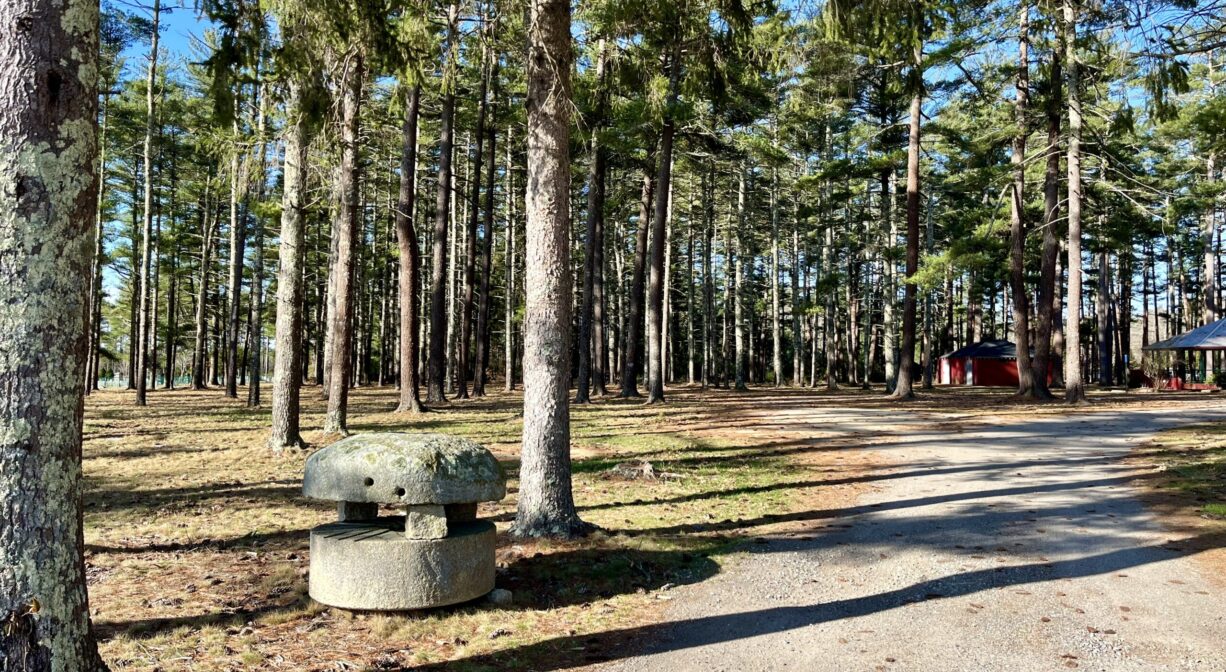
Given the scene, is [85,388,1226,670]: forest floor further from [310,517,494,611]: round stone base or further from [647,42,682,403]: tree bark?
[647,42,682,403]: tree bark

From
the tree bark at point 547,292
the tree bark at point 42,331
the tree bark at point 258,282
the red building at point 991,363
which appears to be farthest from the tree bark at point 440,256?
the red building at point 991,363

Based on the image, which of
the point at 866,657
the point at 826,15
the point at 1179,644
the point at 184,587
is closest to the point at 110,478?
the point at 184,587

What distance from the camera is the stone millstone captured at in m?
4.68

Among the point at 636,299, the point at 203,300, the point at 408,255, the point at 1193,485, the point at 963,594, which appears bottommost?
the point at 963,594

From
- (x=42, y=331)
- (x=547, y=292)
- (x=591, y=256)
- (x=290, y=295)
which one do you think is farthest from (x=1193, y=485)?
(x=591, y=256)

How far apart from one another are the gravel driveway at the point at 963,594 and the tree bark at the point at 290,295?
7619mm

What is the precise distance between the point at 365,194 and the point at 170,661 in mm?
29395

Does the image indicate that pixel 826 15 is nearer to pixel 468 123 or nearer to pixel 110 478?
pixel 110 478

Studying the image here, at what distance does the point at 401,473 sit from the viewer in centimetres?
470

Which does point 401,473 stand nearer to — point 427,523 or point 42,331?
point 427,523

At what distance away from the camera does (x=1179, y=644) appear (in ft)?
Result: 13.8

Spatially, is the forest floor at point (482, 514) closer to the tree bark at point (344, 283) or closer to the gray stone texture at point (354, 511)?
the gray stone texture at point (354, 511)

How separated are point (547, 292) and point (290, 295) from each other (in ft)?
18.8

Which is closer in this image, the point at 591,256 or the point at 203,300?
the point at 591,256
